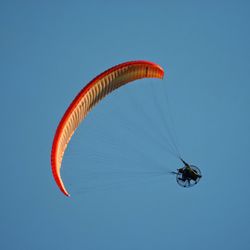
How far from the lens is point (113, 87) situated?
111ft

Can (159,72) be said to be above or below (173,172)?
above

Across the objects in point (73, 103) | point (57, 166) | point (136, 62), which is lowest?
point (57, 166)

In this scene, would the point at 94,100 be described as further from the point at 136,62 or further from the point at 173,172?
the point at 173,172

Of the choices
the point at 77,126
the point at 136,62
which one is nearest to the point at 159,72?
the point at 136,62

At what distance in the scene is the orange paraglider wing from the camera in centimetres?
3197

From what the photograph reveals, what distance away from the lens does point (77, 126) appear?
110ft

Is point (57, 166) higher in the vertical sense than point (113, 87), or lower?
lower

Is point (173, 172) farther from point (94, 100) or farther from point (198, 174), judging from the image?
point (94, 100)

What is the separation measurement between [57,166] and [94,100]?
3.21m

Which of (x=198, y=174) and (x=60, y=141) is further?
(x=198, y=174)

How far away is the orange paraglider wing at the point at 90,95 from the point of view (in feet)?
105

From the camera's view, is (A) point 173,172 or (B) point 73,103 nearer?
(B) point 73,103

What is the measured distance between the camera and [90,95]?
32969 mm

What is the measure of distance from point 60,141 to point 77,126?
180cm
